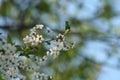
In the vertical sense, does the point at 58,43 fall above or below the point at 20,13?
below

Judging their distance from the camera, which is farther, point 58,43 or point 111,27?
point 111,27

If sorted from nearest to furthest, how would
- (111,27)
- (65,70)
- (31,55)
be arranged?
(31,55) < (65,70) < (111,27)

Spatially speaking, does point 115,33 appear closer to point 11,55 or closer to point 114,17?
point 114,17

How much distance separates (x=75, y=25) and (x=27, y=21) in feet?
2.63

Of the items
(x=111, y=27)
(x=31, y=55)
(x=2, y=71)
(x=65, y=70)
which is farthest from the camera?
(x=111, y=27)

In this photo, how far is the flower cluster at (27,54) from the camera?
2203 mm

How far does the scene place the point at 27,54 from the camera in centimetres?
242

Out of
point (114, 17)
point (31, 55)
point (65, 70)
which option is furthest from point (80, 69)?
point (31, 55)

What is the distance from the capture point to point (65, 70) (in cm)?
706

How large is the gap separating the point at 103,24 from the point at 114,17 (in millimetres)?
261

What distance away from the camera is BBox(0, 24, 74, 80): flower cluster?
220cm

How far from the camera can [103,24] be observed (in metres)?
7.72

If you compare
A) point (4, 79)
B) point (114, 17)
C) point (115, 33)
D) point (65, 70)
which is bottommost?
point (4, 79)

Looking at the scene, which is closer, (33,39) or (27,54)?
(33,39)
